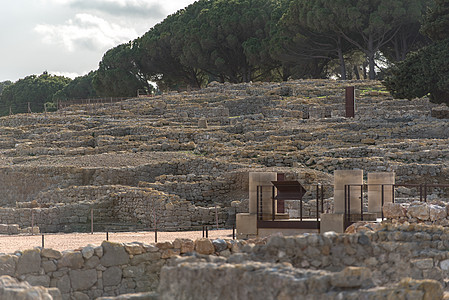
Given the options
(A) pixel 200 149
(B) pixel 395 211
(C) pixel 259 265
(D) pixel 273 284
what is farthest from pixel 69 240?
(A) pixel 200 149

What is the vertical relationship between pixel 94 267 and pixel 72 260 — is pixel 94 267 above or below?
below

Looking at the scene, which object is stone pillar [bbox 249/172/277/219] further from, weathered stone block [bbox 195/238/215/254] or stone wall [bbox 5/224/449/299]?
weathered stone block [bbox 195/238/215/254]

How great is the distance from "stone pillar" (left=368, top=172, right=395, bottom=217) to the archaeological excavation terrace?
4 cm

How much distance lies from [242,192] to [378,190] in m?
8.86

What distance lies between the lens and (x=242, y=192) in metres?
27.2

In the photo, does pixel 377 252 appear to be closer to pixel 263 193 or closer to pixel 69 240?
pixel 263 193

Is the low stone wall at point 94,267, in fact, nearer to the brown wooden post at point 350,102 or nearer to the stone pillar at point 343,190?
the stone pillar at point 343,190

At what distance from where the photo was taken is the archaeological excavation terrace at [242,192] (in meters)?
9.58

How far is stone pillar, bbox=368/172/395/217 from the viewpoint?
18688mm

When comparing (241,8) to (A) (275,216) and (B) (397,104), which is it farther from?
(A) (275,216)

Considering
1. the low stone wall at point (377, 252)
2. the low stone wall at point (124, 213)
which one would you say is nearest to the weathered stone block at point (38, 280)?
the low stone wall at point (377, 252)

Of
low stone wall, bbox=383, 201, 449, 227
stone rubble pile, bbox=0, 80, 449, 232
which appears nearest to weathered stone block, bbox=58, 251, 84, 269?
low stone wall, bbox=383, 201, 449, 227

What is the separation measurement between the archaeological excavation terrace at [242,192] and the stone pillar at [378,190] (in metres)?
0.04

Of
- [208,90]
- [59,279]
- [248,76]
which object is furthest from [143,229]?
[248,76]
